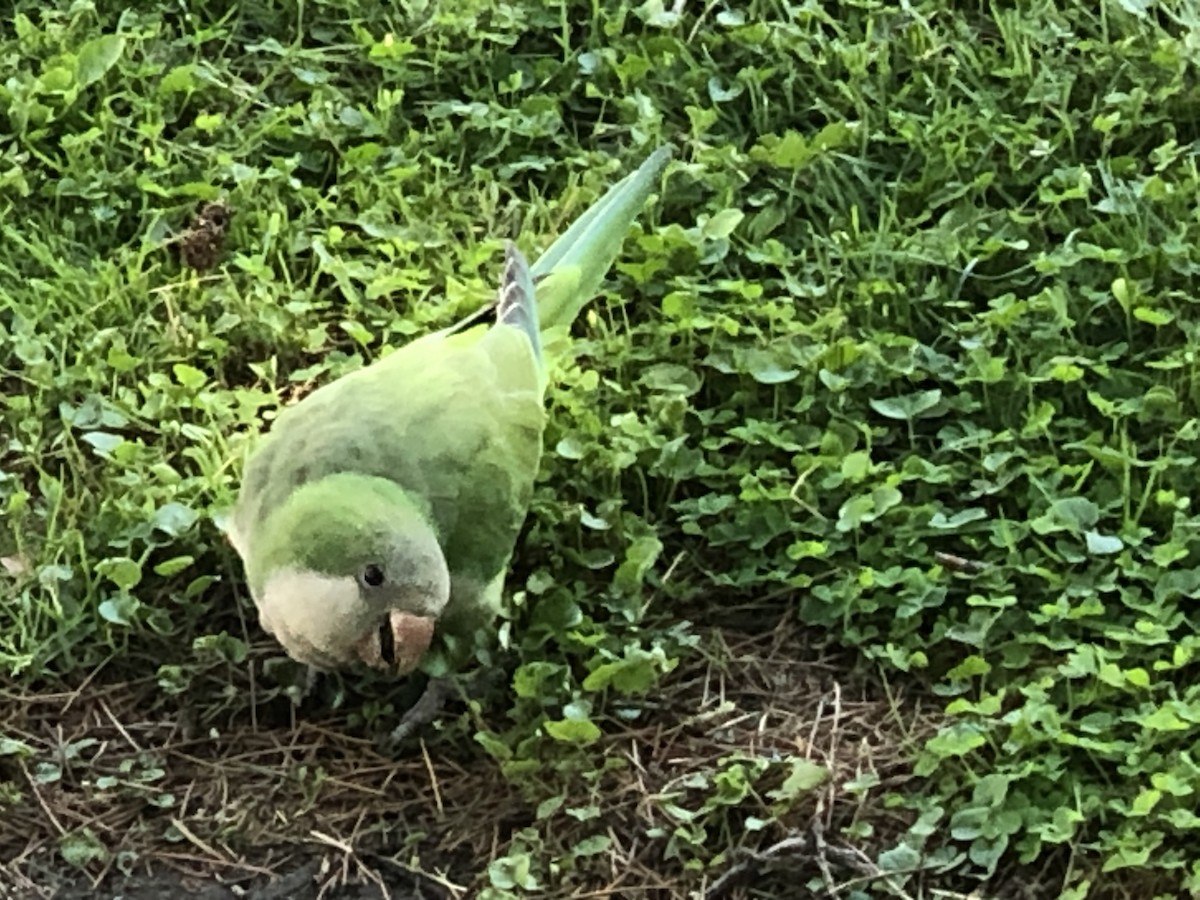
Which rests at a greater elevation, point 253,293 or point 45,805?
point 253,293

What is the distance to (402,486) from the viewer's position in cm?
225

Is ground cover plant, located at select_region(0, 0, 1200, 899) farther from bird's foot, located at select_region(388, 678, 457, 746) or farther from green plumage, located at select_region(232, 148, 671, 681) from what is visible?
green plumage, located at select_region(232, 148, 671, 681)

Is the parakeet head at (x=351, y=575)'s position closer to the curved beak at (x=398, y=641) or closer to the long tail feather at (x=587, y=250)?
the curved beak at (x=398, y=641)

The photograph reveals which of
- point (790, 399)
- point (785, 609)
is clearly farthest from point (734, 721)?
point (790, 399)

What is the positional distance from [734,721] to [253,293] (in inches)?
45.6

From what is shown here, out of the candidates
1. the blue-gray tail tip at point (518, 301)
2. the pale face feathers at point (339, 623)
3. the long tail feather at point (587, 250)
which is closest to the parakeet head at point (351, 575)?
the pale face feathers at point (339, 623)

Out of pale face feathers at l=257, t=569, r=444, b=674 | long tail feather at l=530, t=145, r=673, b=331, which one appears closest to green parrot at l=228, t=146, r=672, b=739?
pale face feathers at l=257, t=569, r=444, b=674

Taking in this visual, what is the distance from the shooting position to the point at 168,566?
7.85 ft

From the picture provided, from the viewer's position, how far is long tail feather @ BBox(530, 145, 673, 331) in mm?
2695

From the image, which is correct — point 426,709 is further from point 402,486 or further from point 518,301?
point 518,301

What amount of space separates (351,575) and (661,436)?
668mm

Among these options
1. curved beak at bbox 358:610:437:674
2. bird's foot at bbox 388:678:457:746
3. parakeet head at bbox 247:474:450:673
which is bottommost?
bird's foot at bbox 388:678:457:746

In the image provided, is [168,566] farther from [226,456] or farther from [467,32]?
[467,32]

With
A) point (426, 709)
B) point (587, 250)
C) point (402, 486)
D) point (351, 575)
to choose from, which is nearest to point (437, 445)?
point (402, 486)
